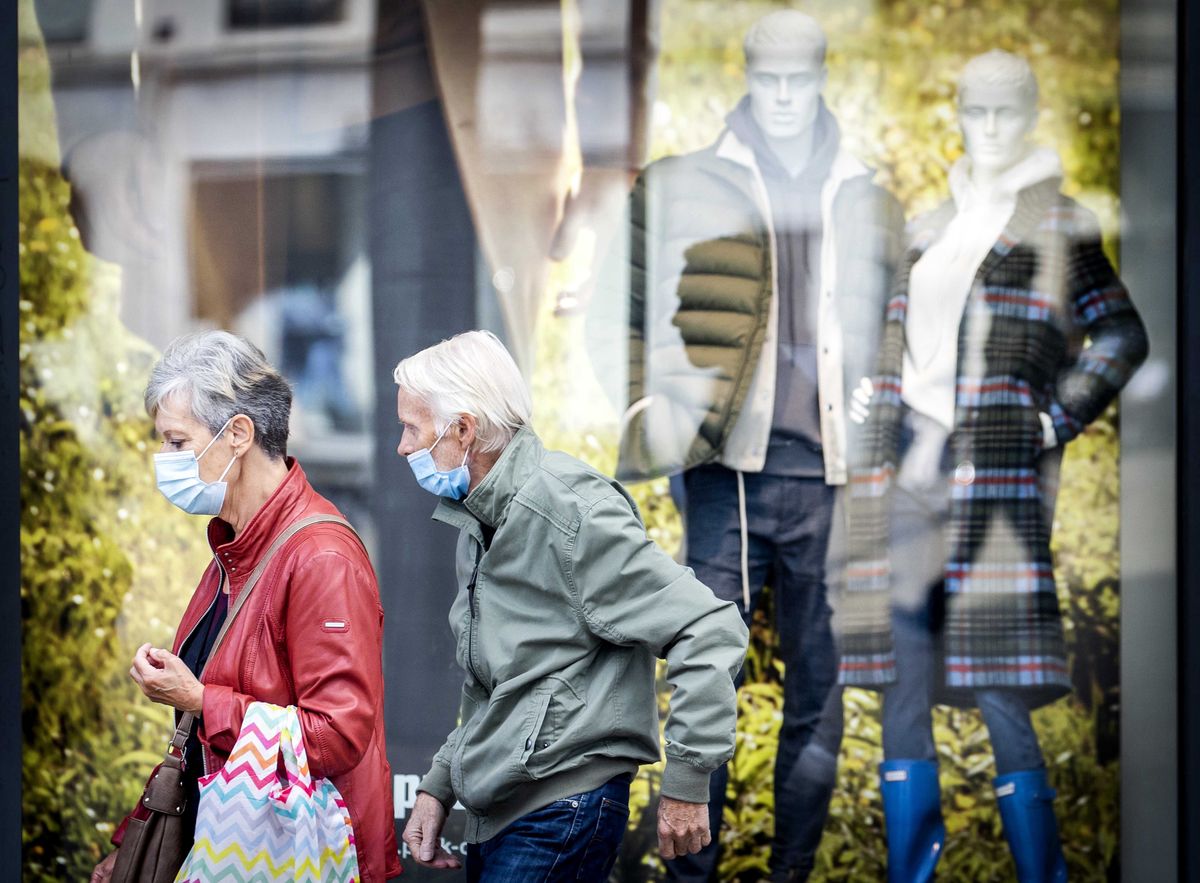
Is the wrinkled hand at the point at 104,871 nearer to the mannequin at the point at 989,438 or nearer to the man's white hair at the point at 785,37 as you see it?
the mannequin at the point at 989,438

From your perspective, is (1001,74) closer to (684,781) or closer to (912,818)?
(912,818)

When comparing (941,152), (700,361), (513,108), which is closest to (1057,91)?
(941,152)

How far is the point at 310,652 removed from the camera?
2.68 metres

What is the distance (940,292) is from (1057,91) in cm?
76

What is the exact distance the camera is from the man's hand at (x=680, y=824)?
105 inches

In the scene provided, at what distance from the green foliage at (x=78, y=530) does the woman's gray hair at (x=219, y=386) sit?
1.94m

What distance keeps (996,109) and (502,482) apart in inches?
105

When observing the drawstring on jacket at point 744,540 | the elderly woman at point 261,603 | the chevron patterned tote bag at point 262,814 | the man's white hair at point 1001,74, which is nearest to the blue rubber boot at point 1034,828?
the drawstring on jacket at point 744,540

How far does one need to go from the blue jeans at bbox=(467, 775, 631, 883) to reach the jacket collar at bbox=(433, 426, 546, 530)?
21.9 inches

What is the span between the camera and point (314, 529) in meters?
2.77

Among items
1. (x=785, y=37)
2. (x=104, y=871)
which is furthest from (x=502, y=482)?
(x=785, y=37)

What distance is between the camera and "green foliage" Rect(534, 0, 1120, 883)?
461cm

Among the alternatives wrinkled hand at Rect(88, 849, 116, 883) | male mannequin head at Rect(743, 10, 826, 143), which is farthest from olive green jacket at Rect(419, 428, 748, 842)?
male mannequin head at Rect(743, 10, 826, 143)

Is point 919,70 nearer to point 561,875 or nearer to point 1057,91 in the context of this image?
point 1057,91
